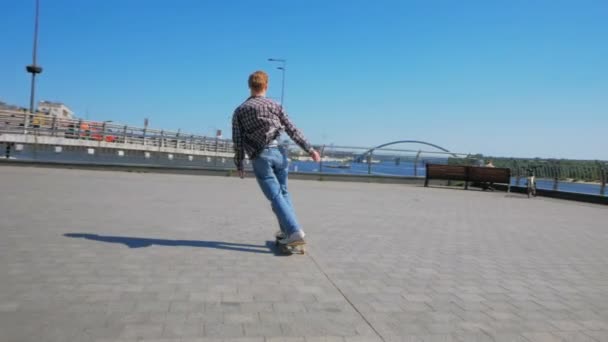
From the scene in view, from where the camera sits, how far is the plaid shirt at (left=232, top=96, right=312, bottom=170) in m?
4.40

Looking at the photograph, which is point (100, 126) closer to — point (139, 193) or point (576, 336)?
point (139, 193)

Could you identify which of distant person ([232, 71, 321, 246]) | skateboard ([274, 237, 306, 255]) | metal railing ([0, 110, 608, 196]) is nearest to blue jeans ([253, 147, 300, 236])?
distant person ([232, 71, 321, 246])

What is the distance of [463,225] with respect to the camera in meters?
7.27

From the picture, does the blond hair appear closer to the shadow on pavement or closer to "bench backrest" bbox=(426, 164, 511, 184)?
the shadow on pavement

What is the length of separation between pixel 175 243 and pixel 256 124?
5.19 feet

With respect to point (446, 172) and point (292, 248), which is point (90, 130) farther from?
point (292, 248)

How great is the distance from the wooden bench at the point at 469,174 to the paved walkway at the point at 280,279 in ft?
27.8

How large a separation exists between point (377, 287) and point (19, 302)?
8.09 ft

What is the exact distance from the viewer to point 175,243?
15.8ft

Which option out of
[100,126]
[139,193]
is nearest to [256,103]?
[139,193]

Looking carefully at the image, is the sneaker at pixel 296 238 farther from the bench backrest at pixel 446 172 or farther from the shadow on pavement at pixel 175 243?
the bench backrest at pixel 446 172

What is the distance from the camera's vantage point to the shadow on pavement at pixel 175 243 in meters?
4.67

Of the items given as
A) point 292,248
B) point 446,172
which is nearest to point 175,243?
point 292,248

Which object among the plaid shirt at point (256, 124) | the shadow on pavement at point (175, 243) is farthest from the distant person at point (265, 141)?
the shadow on pavement at point (175, 243)
